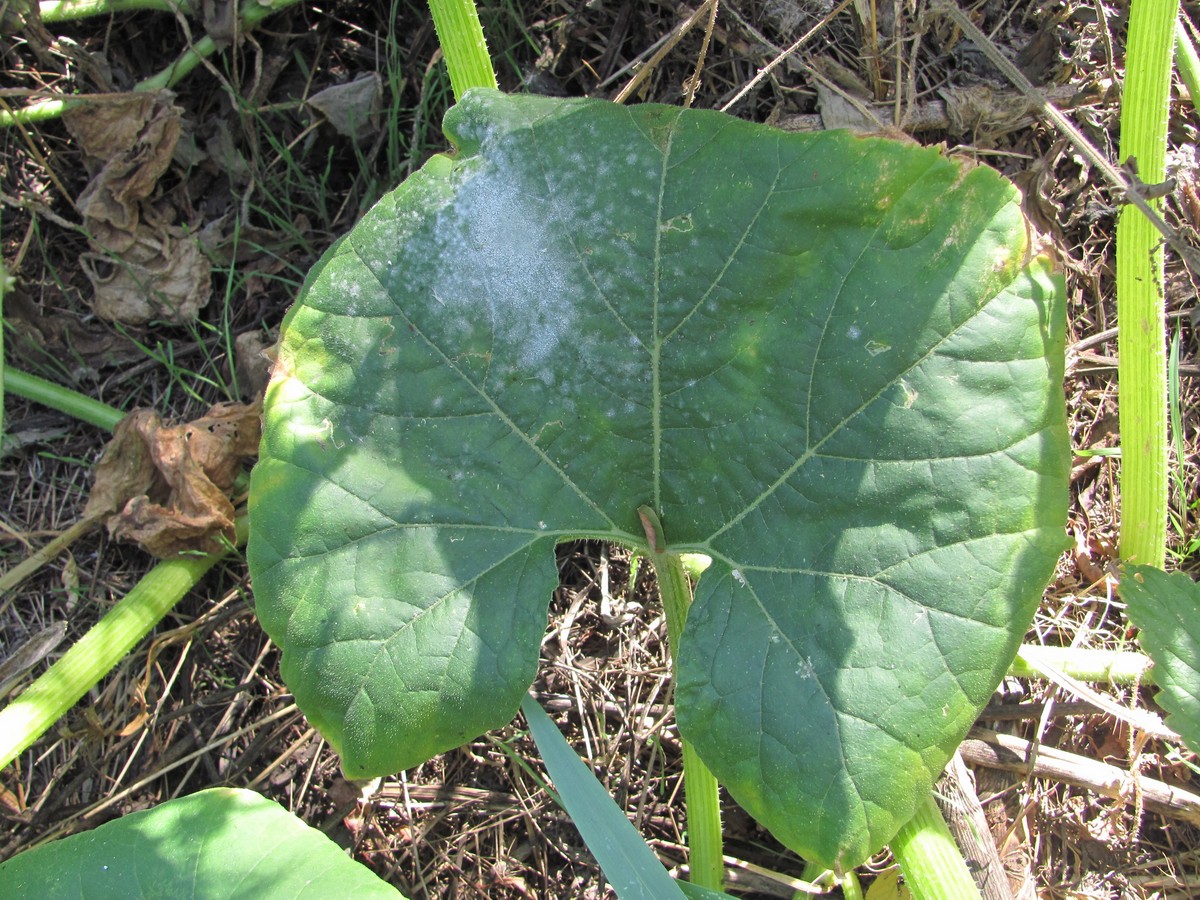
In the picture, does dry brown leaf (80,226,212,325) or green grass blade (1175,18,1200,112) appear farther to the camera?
dry brown leaf (80,226,212,325)

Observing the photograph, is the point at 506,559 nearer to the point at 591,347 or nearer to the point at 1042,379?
the point at 591,347

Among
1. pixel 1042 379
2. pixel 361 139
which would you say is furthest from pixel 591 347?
pixel 361 139

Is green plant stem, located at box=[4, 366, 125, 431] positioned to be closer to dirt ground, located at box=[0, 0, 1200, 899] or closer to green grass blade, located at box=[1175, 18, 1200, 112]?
dirt ground, located at box=[0, 0, 1200, 899]

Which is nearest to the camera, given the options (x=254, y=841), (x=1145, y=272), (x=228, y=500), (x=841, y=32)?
(x=254, y=841)

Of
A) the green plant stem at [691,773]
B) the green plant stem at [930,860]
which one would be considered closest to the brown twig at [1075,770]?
the green plant stem at [930,860]

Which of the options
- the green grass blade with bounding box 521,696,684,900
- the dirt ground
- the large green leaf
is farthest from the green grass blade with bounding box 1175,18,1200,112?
the green grass blade with bounding box 521,696,684,900

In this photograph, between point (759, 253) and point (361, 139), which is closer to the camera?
point (759, 253)
